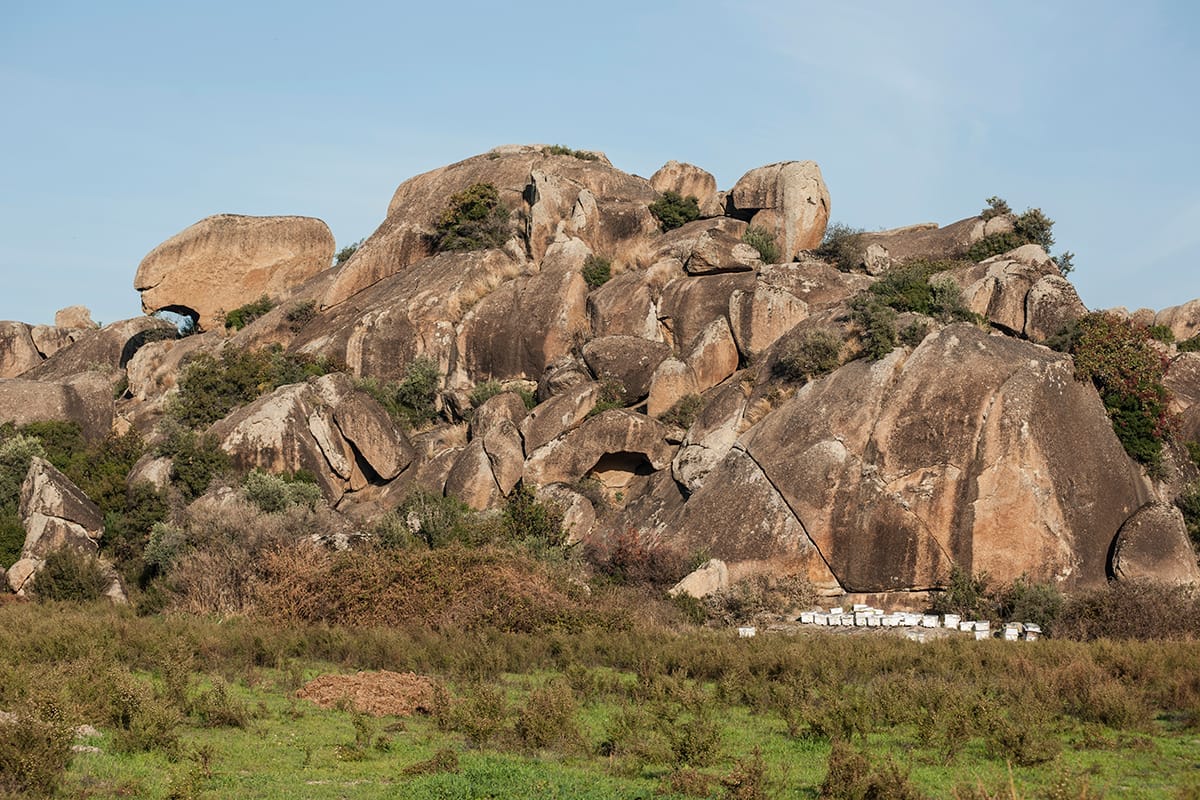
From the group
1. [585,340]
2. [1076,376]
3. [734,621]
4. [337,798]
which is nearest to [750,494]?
[734,621]

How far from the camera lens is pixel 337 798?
14.3 m

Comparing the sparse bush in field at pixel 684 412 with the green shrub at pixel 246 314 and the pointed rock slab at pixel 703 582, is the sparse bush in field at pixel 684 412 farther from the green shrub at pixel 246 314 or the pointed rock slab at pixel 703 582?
the green shrub at pixel 246 314

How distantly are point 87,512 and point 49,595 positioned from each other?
6.01 m

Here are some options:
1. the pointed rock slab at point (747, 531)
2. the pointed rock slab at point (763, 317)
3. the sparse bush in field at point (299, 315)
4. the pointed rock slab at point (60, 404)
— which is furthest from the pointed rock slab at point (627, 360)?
the pointed rock slab at point (60, 404)

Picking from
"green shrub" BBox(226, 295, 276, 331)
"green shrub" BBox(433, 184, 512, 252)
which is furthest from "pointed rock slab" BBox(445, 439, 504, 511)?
"green shrub" BBox(226, 295, 276, 331)

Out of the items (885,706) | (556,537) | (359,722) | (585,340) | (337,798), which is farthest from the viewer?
(585,340)

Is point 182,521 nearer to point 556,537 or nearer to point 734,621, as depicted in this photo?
point 556,537

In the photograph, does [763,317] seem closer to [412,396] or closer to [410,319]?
[412,396]

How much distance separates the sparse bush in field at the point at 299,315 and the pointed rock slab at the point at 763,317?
22.2 meters

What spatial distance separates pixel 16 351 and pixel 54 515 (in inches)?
1468

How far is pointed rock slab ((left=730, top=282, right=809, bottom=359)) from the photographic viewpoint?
46.3 meters

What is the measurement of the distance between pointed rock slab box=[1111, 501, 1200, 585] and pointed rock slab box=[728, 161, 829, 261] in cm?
2560

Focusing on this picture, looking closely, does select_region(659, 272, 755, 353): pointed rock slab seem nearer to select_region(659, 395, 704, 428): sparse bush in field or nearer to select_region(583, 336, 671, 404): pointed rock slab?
select_region(583, 336, 671, 404): pointed rock slab

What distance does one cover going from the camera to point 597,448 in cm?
4362
